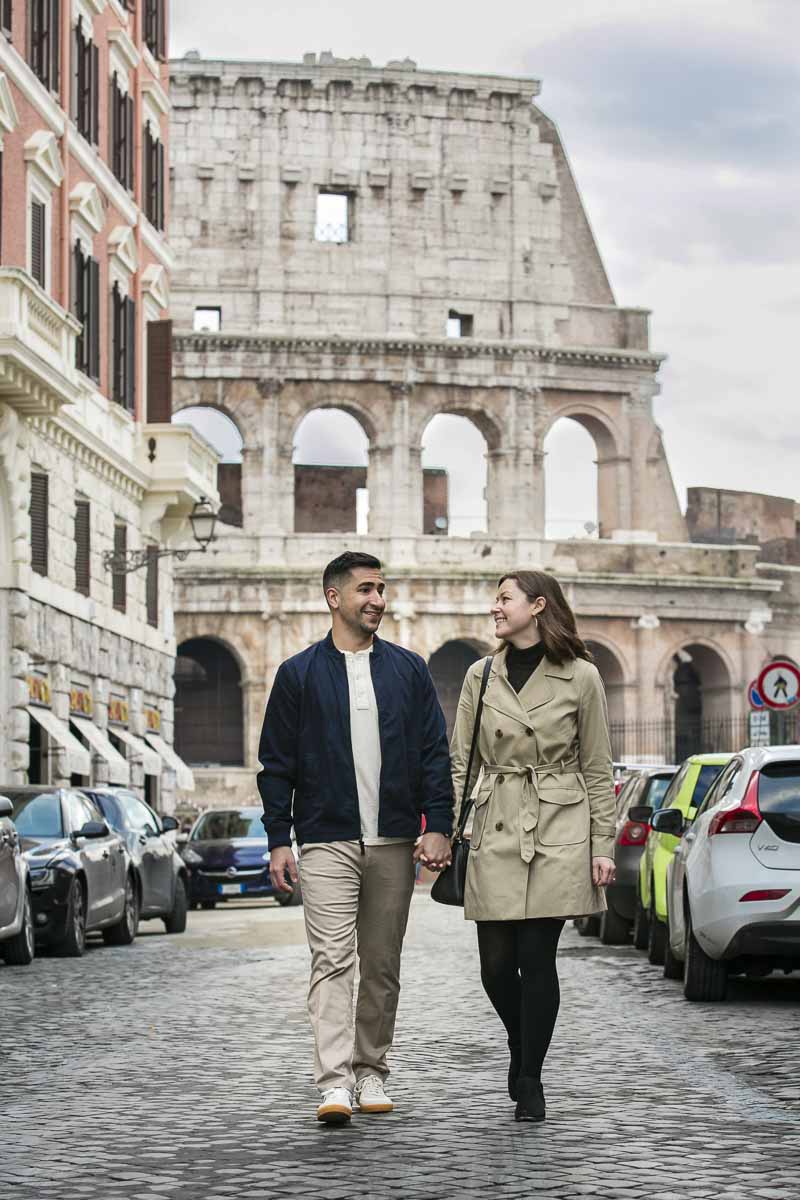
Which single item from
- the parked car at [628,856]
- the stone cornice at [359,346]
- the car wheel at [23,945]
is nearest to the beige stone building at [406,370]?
the stone cornice at [359,346]

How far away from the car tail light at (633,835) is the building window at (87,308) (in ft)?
53.1

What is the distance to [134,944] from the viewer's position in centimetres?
2194

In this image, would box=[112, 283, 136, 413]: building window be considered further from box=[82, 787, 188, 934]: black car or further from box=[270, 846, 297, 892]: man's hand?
box=[270, 846, 297, 892]: man's hand

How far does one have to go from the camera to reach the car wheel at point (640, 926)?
1911cm

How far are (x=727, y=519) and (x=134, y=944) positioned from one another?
46374 mm

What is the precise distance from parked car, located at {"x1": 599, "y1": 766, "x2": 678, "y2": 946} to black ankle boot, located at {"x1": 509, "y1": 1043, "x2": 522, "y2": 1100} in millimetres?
10956

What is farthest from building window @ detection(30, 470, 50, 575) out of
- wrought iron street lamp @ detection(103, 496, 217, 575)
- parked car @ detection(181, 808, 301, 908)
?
parked car @ detection(181, 808, 301, 908)

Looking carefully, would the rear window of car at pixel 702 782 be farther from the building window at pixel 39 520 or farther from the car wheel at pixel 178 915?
the building window at pixel 39 520

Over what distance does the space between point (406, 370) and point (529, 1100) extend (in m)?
47.7

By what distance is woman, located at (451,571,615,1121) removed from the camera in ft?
26.6

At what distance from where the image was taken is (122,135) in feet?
123

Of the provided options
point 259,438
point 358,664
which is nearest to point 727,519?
point 259,438

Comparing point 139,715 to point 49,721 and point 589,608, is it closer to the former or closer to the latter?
point 49,721

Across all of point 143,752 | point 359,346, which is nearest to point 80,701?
point 143,752
